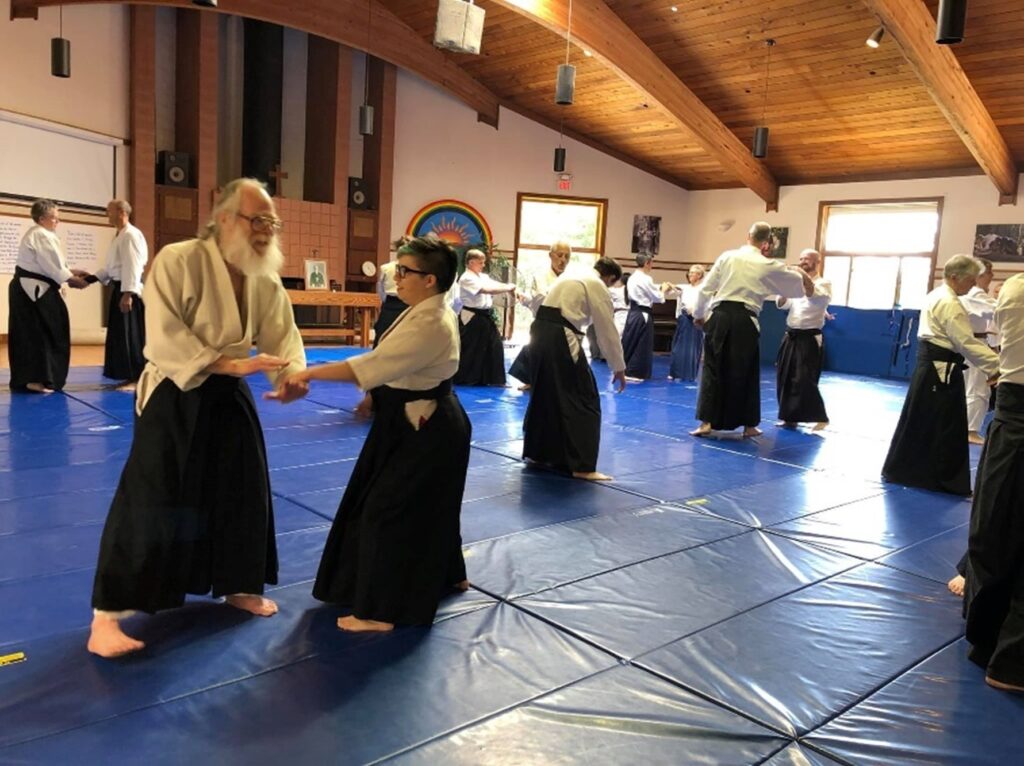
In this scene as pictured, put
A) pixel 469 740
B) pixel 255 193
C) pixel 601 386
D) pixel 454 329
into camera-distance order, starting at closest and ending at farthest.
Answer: pixel 469 740 → pixel 255 193 → pixel 454 329 → pixel 601 386

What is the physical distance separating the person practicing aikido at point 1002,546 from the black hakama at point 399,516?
159 cm

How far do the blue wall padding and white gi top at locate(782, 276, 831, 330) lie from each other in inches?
136

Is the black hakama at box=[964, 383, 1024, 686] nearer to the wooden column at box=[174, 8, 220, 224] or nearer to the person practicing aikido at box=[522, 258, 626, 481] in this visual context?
the person practicing aikido at box=[522, 258, 626, 481]

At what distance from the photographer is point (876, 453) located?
5.60 meters

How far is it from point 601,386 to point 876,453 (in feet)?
10.5

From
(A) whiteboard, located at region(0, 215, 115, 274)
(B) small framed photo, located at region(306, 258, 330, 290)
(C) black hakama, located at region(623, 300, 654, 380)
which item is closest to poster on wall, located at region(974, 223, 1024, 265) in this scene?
(C) black hakama, located at region(623, 300, 654, 380)

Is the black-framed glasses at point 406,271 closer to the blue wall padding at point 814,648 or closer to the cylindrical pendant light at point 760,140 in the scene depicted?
the blue wall padding at point 814,648

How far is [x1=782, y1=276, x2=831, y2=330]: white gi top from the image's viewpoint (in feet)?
20.0

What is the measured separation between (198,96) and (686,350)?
22.8 ft

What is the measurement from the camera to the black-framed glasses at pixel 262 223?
224 cm

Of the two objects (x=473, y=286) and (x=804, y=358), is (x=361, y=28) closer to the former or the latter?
(x=473, y=286)

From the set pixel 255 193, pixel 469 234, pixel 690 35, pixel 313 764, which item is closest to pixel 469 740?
pixel 313 764

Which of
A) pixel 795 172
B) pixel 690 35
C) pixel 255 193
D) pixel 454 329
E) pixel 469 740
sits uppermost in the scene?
pixel 690 35

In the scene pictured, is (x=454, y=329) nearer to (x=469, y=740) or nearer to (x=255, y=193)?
(x=255, y=193)
